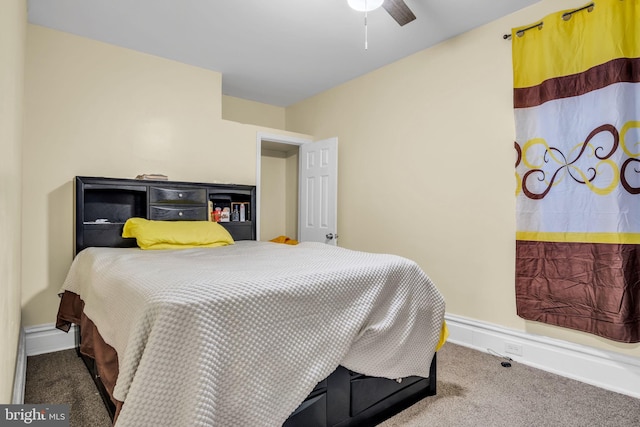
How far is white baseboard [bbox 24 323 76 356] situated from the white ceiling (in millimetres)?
2459

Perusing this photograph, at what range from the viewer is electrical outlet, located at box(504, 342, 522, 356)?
2529mm

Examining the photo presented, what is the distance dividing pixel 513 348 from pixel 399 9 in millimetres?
2479

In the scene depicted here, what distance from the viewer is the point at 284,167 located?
5.18 metres

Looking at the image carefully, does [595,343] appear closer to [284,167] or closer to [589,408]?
[589,408]

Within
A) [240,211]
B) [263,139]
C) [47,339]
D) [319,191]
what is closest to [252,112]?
[263,139]

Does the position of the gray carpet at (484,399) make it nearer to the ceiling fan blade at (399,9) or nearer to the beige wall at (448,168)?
the beige wall at (448,168)

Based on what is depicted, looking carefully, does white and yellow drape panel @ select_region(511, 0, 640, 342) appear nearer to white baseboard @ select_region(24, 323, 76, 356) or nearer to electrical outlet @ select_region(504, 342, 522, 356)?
electrical outlet @ select_region(504, 342, 522, 356)

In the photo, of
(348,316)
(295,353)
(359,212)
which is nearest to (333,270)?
(348,316)

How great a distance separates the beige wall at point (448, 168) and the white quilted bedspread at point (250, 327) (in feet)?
3.61

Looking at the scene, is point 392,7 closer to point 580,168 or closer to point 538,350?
point 580,168

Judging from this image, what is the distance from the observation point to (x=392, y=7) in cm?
204

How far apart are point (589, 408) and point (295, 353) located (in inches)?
69.1

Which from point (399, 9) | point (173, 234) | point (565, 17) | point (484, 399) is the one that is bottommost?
point (484, 399)

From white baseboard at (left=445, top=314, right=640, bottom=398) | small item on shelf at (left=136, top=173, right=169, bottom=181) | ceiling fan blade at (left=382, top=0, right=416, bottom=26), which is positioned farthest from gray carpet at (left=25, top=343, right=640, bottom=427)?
ceiling fan blade at (left=382, top=0, right=416, bottom=26)
